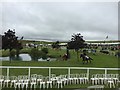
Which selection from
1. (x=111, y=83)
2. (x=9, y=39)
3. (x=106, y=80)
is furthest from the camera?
(x=9, y=39)

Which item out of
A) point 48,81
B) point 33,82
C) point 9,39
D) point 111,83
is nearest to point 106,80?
point 111,83

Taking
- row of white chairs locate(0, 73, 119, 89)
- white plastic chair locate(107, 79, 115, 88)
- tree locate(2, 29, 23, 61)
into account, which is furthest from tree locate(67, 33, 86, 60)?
white plastic chair locate(107, 79, 115, 88)

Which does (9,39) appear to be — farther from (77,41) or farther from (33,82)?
(33,82)

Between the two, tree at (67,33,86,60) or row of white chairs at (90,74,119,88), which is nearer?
row of white chairs at (90,74,119,88)

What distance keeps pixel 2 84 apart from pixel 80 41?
18.0 metres

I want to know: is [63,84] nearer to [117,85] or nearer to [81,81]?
[81,81]

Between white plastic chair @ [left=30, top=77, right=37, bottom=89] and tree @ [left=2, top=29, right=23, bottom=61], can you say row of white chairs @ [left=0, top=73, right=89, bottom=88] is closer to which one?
white plastic chair @ [left=30, top=77, right=37, bottom=89]

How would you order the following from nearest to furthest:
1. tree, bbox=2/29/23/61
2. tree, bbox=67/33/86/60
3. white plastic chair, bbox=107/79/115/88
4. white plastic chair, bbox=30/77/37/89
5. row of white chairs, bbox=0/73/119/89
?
white plastic chair, bbox=30/77/37/89, row of white chairs, bbox=0/73/119/89, white plastic chair, bbox=107/79/115/88, tree, bbox=2/29/23/61, tree, bbox=67/33/86/60

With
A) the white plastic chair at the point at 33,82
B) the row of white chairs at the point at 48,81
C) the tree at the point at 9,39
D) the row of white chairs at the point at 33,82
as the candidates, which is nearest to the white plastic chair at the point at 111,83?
the row of white chairs at the point at 48,81

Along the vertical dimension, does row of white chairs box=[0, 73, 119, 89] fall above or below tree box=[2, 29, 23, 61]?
below

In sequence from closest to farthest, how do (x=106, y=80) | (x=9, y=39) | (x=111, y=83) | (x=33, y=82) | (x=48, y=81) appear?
1. (x=33, y=82)
2. (x=48, y=81)
3. (x=111, y=83)
4. (x=106, y=80)
5. (x=9, y=39)

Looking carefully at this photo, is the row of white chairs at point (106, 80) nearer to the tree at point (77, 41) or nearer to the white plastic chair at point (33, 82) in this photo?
the white plastic chair at point (33, 82)

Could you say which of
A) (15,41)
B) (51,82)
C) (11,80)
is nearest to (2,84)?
(11,80)

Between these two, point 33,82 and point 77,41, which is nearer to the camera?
point 33,82
